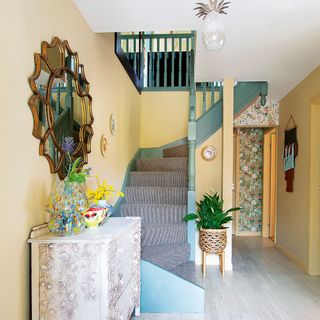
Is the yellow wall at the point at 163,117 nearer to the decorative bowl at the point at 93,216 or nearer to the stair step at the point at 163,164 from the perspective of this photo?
the stair step at the point at 163,164

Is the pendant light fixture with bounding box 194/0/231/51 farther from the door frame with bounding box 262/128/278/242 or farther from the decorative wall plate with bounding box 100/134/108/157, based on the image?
the door frame with bounding box 262/128/278/242

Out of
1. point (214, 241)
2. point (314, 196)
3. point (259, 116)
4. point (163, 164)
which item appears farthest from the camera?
point (259, 116)

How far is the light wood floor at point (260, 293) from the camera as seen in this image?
257 cm

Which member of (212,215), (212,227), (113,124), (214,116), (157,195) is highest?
(214,116)

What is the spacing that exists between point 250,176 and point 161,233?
11.2 feet

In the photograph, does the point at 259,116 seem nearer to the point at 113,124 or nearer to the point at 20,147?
the point at 113,124

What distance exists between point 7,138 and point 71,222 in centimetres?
55

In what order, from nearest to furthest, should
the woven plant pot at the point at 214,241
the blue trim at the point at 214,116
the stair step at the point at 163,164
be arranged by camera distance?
the woven plant pot at the point at 214,241
the blue trim at the point at 214,116
the stair step at the point at 163,164

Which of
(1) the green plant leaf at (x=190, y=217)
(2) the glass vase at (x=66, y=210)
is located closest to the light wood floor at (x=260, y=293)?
(1) the green plant leaf at (x=190, y=217)

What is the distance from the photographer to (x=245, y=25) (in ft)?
7.84

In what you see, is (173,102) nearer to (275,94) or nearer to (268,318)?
(275,94)

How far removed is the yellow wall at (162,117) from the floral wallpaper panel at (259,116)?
890mm

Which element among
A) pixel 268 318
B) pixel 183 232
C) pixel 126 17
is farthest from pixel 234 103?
pixel 268 318

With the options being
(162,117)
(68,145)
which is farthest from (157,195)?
(68,145)
